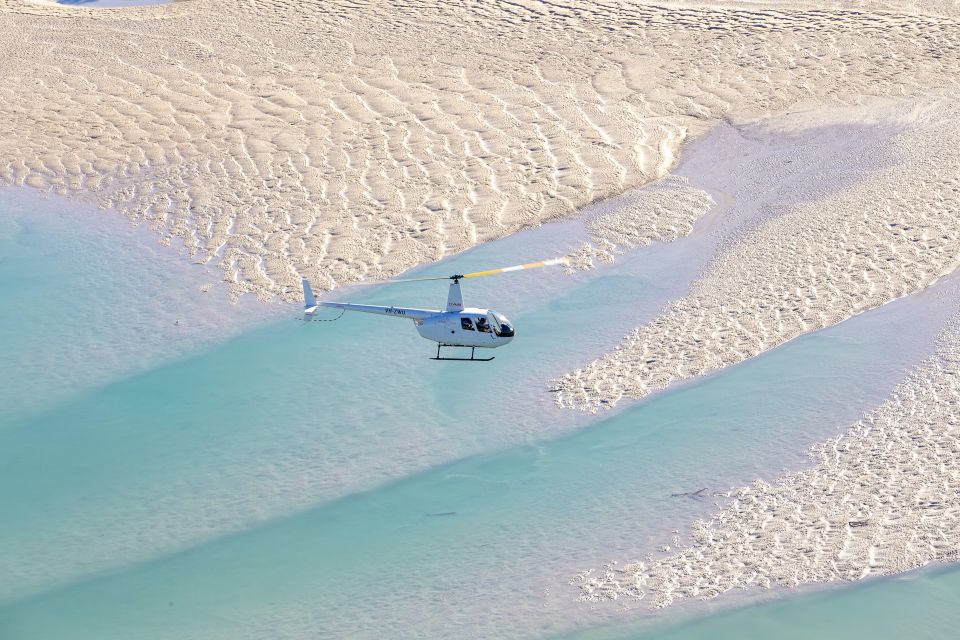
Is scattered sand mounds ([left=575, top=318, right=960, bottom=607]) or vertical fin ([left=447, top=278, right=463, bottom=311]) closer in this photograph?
scattered sand mounds ([left=575, top=318, right=960, bottom=607])

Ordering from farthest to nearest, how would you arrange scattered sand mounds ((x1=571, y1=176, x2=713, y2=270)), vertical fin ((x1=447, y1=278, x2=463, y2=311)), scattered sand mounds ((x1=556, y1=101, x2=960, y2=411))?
scattered sand mounds ((x1=571, y1=176, x2=713, y2=270)) → scattered sand mounds ((x1=556, y1=101, x2=960, y2=411)) → vertical fin ((x1=447, y1=278, x2=463, y2=311))

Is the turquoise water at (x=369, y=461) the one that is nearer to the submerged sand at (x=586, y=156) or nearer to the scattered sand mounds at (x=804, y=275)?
the scattered sand mounds at (x=804, y=275)

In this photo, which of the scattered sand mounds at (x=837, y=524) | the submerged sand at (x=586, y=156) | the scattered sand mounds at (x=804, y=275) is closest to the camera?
the scattered sand mounds at (x=837, y=524)

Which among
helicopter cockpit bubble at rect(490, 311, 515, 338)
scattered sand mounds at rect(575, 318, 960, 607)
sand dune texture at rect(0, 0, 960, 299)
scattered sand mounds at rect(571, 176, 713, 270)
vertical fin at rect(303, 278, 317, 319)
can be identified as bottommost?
scattered sand mounds at rect(575, 318, 960, 607)

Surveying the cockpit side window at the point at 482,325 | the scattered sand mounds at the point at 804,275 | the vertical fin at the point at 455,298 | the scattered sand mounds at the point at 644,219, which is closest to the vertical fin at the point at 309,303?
the vertical fin at the point at 455,298

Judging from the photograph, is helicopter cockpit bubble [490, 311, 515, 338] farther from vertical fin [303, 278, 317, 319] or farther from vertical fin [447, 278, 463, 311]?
vertical fin [303, 278, 317, 319]

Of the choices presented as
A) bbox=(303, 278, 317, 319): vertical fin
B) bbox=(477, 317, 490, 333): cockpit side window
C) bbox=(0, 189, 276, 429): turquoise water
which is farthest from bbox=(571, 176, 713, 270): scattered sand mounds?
bbox=(0, 189, 276, 429): turquoise water
